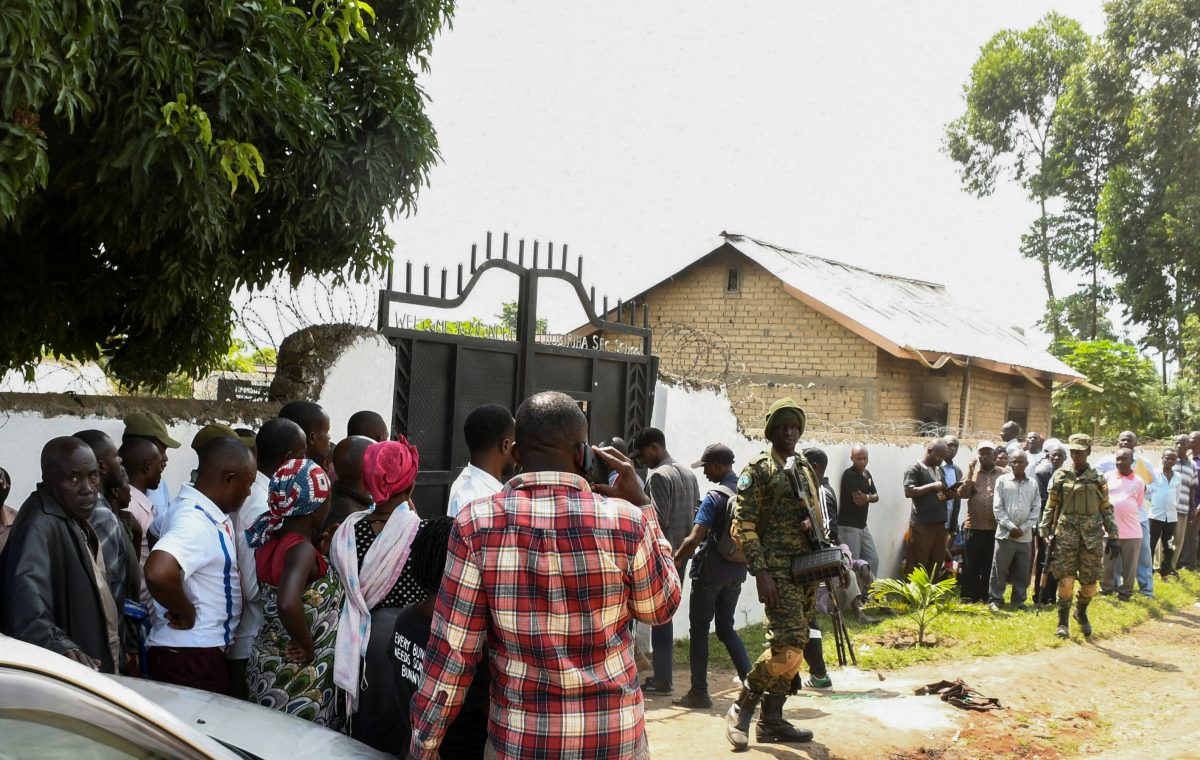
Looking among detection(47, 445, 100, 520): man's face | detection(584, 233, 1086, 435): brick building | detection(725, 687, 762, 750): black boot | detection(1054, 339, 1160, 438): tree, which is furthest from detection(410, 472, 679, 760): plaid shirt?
detection(1054, 339, 1160, 438): tree

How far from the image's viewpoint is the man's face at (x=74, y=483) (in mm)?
3268

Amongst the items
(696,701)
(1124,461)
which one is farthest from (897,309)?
(696,701)

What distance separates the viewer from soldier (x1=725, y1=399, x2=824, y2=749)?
5648 millimetres

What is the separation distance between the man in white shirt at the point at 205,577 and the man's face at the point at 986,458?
360 inches

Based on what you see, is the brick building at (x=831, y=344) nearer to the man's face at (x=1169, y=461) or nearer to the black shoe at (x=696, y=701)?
the man's face at (x=1169, y=461)

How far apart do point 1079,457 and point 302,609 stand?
8.35m

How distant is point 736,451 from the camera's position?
31.4 feet

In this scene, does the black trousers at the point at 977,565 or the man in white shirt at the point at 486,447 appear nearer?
the man in white shirt at the point at 486,447

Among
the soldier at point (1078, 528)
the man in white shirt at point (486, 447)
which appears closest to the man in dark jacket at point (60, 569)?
the man in white shirt at point (486, 447)

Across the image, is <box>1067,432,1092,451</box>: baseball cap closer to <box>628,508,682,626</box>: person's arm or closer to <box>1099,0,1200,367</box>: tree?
<box>628,508,682,626</box>: person's arm

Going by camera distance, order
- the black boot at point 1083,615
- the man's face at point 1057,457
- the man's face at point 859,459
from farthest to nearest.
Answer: the man's face at point 1057,457 → the man's face at point 859,459 → the black boot at point 1083,615

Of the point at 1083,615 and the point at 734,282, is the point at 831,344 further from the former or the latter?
the point at 1083,615

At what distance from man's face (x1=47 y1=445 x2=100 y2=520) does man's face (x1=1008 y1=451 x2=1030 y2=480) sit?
9453 millimetres

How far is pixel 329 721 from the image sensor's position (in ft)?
11.3
